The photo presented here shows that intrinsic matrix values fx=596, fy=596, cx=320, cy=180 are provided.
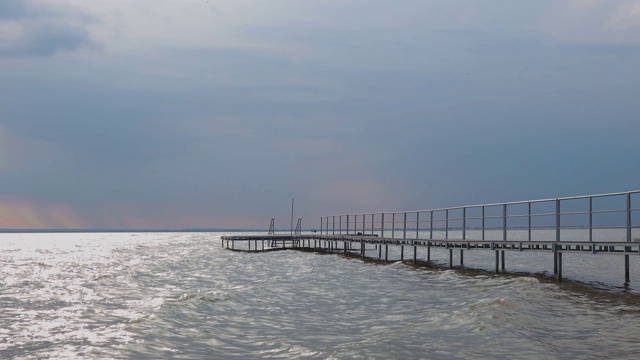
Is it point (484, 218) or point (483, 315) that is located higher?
point (484, 218)

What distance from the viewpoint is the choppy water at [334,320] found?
9.90 m

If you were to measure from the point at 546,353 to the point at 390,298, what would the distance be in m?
6.90

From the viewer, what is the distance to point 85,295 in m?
18.9

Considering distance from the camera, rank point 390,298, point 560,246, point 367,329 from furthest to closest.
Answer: point 560,246 < point 390,298 < point 367,329

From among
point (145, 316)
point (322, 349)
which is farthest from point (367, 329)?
point (145, 316)

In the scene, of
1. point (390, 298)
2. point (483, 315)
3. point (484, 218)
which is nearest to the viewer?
point (483, 315)

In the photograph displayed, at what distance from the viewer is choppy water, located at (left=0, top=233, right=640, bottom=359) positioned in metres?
9.90

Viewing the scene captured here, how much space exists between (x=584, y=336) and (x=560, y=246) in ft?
28.6

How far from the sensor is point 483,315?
12.3m

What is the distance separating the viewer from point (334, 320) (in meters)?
12.8

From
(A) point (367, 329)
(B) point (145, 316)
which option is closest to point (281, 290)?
(B) point (145, 316)

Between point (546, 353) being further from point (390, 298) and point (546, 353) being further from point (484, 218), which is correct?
point (484, 218)

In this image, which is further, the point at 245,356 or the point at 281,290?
the point at 281,290

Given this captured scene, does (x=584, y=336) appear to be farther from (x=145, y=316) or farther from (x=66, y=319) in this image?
(x=66, y=319)
